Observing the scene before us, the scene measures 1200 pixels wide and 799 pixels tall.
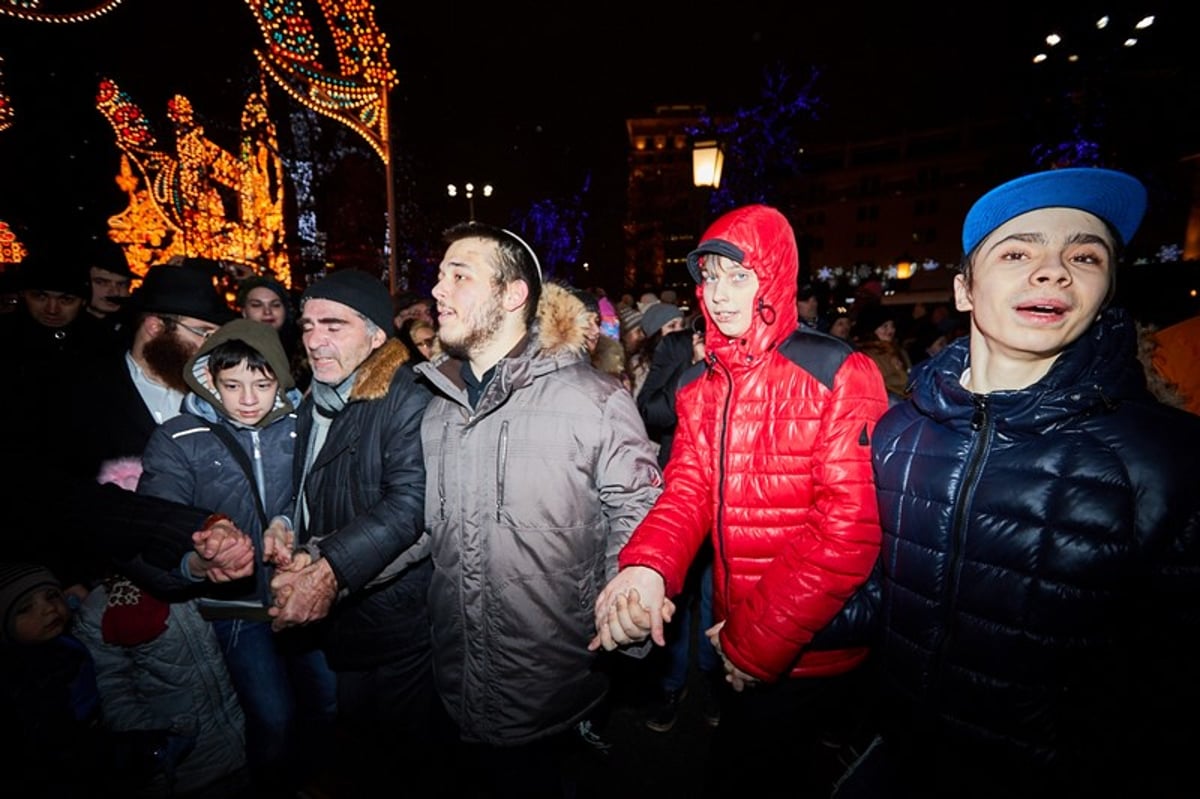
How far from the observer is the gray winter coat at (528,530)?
7.45 ft

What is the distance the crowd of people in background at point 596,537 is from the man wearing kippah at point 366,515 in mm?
19

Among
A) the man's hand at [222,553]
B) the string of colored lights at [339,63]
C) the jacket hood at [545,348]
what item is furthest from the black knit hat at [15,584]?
the string of colored lights at [339,63]

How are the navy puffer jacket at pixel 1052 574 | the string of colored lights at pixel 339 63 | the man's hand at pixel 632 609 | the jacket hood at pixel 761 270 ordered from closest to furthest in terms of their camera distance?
the navy puffer jacket at pixel 1052 574 < the man's hand at pixel 632 609 < the jacket hood at pixel 761 270 < the string of colored lights at pixel 339 63

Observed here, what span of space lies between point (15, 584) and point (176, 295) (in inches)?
78.3

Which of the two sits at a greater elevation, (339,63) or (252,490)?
(339,63)

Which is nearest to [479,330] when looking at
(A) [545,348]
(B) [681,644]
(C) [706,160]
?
(A) [545,348]

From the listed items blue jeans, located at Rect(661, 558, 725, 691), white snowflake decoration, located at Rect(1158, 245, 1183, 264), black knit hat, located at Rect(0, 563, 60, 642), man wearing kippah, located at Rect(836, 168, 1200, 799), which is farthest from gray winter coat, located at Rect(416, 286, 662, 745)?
white snowflake decoration, located at Rect(1158, 245, 1183, 264)

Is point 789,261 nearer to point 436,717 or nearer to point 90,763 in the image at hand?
point 436,717

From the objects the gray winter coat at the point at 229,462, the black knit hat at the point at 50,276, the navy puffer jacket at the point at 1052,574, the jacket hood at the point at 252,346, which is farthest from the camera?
the black knit hat at the point at 50,276

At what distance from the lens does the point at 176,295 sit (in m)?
3.52

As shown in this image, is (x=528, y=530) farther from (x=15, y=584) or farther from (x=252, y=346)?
(x=15, y=584)

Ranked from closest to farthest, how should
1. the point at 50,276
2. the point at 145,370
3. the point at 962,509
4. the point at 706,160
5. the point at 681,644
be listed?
the point at 962,509
the point at 145,370
the point at 681,644
the point at 50,276
the point at 706,160

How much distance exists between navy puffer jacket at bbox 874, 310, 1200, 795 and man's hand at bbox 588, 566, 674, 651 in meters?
0.88

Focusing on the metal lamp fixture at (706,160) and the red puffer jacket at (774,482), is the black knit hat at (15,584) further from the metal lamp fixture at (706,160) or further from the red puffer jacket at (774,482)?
the metal lamp fixture at (706,160)
